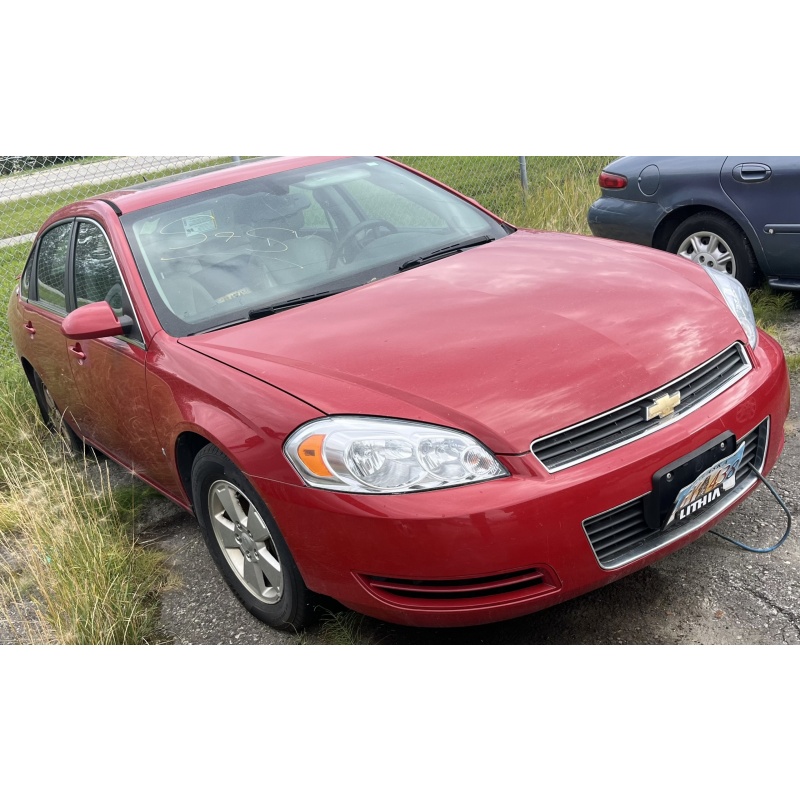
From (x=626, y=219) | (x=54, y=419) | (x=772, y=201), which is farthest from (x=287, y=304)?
(x=626, y=219)

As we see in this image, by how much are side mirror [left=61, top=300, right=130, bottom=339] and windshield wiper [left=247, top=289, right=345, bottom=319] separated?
0.58 metres

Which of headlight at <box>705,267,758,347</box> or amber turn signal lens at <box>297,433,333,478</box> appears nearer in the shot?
amber turn signal lens at <box>297,433,333,478</box>

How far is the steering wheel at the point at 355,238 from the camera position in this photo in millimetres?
3801

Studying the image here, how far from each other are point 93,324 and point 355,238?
119 cm

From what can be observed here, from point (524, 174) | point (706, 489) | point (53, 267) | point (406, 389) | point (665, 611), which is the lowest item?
point (665, 611)

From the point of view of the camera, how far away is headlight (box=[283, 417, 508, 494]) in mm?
2543

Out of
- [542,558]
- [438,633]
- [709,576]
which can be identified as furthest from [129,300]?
[709,576]

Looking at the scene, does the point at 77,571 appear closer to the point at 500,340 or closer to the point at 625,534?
the point at 500,340

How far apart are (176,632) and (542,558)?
5.42 feet

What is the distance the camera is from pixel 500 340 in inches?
115

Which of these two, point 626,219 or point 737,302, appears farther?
point 626,219

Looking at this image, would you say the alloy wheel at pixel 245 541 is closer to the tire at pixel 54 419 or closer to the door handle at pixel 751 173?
the tire at pixel 54 419

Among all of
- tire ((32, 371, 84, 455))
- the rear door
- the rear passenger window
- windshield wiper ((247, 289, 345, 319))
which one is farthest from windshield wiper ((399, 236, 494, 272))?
tire ((32, 371, 84, 455))

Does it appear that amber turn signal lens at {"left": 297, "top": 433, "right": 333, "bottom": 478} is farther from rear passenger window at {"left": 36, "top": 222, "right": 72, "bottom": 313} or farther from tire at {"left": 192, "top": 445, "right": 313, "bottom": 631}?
rear passenger window at {"left": 36, "top": 222, "right": 72, "bottom": 313}
